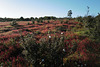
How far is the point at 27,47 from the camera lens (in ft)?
12.9

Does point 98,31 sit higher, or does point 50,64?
point 98,31

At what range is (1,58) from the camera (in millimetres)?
5281

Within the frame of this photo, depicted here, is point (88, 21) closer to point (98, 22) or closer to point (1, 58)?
point (98, 22)

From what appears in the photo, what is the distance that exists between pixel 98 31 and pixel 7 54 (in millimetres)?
10236

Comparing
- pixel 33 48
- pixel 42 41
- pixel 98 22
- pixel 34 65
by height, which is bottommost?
pixel 34 65

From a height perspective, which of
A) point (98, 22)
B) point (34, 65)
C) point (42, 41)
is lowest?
point (34, 65)

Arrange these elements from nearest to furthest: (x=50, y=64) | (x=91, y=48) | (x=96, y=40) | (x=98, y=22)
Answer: (x=50, y=64) < (x=91, y=48) < (x=98, y=22) < (x=96, y=40)

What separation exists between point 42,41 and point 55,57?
4.26 feet

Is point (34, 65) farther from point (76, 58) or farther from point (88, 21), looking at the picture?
point (88, 21)

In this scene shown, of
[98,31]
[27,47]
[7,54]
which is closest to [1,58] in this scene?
[7,54]

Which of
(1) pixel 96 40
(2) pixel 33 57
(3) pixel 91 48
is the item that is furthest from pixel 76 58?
(1) pixel 96 40

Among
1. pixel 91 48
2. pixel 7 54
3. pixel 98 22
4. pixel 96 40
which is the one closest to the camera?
pixel 7 54

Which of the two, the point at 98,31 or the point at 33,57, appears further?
the point at 98,31

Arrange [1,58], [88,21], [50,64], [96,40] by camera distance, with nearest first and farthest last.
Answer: [50,64]
[1,58]
[96,40]
[88,21]
